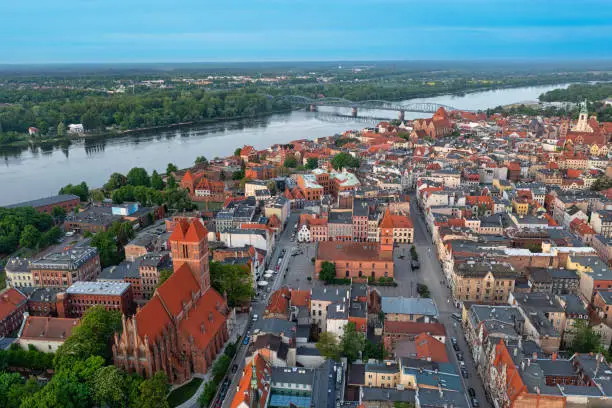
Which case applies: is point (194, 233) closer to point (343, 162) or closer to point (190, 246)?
point (190, 246)

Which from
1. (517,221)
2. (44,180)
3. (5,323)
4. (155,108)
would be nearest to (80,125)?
(155,108)

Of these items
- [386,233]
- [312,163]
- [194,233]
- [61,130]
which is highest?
[194,233]

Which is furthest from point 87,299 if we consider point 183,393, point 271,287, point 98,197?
point 98,197

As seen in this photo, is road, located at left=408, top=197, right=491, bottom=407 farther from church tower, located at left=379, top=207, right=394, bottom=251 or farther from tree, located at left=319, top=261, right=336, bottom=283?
tree, located at left=319, top=261, right=336, bottom=283

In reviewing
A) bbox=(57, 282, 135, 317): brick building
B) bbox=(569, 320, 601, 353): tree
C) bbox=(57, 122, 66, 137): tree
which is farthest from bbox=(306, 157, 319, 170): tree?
bbox=(57, 122, 66, 137): tree

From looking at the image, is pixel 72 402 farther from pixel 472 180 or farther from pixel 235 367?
pixel 472 180
